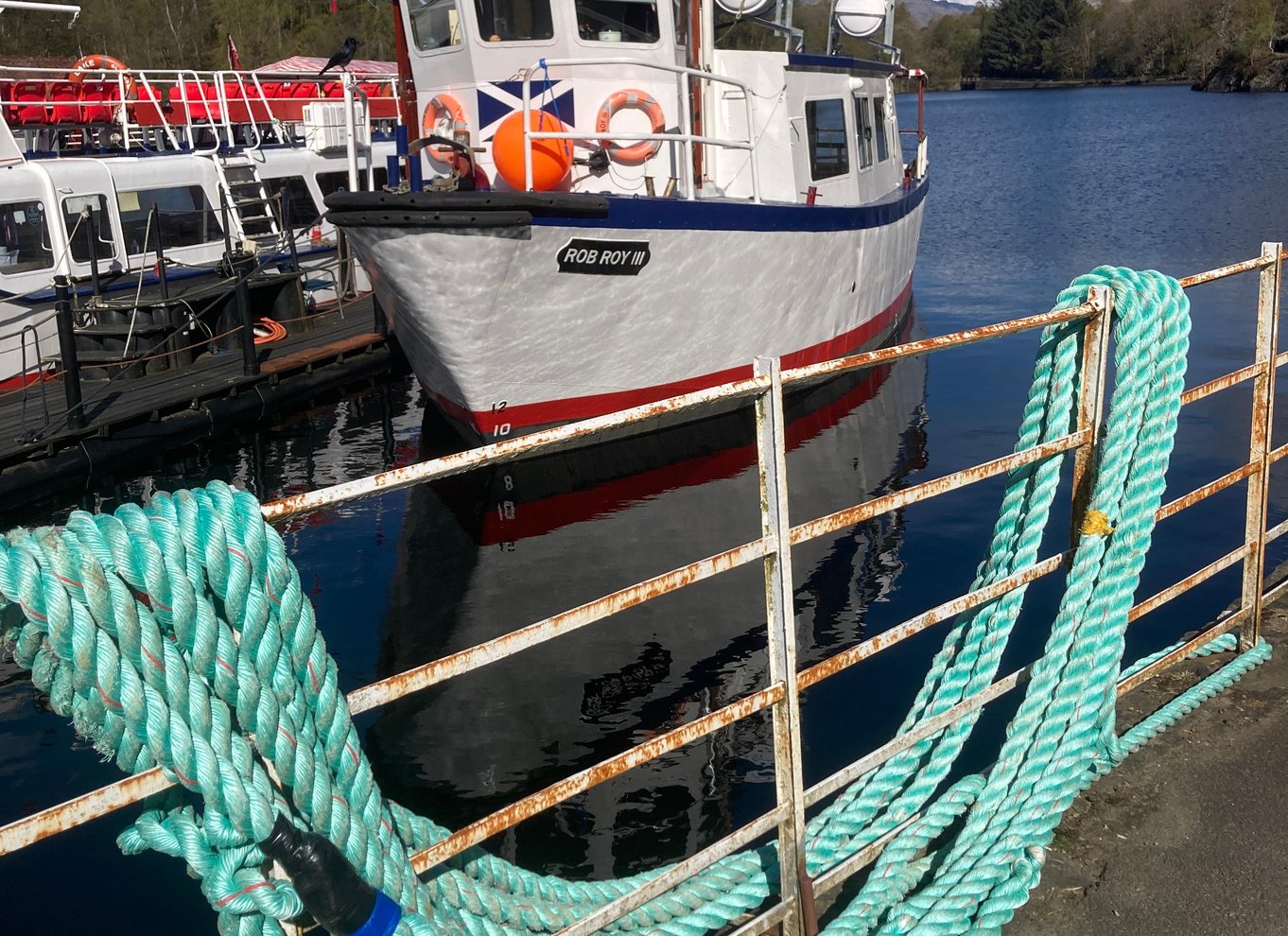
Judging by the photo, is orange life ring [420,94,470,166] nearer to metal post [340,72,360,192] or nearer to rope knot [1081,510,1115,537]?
metal post [340,72,360,192]

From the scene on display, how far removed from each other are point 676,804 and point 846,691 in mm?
1552

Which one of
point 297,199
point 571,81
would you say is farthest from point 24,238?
point 571,81

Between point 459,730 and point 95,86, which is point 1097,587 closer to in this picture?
point 459,730

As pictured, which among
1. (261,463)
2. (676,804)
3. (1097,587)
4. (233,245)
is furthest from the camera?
(233,245)

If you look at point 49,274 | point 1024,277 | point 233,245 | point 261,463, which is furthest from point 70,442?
point 1024,277

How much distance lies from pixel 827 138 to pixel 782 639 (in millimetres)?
12227

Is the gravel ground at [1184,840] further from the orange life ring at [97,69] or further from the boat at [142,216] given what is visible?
the orange life ring at [97,69]

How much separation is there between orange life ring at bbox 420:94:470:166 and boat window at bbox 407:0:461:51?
57 centimetres

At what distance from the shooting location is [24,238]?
50.5 feet

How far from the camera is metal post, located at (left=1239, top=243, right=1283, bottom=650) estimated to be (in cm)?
428

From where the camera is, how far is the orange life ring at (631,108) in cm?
1200

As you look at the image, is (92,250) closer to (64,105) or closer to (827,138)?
(64,105)

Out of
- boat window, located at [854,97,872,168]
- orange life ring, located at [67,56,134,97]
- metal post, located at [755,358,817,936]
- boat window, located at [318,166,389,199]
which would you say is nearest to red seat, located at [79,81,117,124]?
orange life ring, located at [67,56,134,97]

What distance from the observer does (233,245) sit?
18.2 metres
